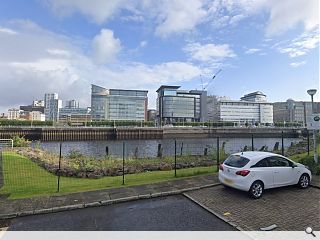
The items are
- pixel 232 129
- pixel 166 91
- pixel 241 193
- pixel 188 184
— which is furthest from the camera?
pixel 166 91

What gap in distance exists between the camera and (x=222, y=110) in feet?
514

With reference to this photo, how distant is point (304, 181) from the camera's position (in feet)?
33.3

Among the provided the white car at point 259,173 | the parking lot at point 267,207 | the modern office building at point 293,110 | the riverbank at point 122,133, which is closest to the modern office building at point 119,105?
the riverbank at point 122,133

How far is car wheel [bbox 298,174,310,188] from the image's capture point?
33.1ft

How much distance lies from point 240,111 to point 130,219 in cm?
16333

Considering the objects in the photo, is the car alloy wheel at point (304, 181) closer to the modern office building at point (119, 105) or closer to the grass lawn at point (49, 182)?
the grass lawn at point (49, 182)

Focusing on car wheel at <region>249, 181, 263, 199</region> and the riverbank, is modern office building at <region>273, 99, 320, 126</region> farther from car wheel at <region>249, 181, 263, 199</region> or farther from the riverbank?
car wheel at <region>249, 181, 263, 199</region>

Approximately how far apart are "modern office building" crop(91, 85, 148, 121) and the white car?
133334 millimetres

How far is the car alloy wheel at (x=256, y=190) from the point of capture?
889 centimetres
